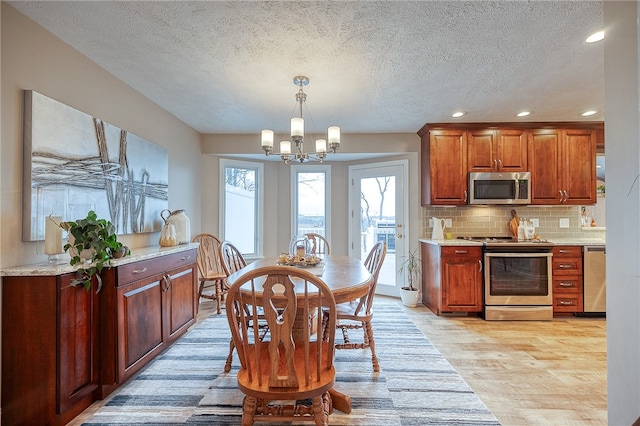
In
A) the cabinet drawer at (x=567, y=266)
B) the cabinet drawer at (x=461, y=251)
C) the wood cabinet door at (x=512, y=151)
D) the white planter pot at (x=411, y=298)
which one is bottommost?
the white planter pot at (x=411, y=298)

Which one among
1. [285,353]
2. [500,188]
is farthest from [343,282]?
[500,188]

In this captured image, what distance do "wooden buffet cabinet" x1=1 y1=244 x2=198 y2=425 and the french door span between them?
295 cm

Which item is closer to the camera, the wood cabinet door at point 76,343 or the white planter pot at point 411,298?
the wood cabinet door at point 76,343

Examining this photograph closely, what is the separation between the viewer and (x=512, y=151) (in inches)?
147

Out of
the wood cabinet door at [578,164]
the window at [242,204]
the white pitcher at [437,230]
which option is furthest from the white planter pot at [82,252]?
the wood cabinet door at [578,164]

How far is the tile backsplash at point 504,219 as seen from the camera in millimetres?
3969

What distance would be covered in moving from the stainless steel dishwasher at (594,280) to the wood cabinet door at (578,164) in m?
0.66

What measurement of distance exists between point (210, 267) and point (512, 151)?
4.12 m

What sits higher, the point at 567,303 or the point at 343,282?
the point at 343,282

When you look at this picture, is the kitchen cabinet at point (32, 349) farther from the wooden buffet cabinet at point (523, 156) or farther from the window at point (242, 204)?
the wooden buffet cabinet at point (523, 156)

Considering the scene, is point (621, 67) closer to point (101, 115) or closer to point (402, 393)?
point (402, 393)

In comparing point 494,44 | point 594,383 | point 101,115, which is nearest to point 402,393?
point 594,383

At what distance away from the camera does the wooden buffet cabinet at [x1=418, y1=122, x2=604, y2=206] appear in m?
3.71

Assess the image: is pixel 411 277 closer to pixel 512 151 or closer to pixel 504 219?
pixel 504 219
